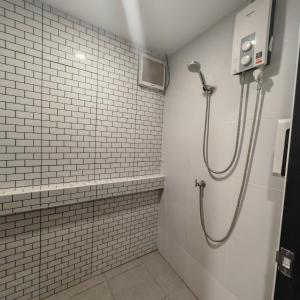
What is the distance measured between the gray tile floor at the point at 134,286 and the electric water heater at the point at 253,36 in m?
1.91

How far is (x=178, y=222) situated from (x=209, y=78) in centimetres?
141

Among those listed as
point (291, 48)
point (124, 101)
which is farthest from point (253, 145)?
point (124, 101)

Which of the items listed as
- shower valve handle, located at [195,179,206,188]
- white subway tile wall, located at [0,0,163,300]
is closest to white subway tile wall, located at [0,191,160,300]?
white subway tile wall, located at [0,0,163,300]

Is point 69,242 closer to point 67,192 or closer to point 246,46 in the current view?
point 67,192

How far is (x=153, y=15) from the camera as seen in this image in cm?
131

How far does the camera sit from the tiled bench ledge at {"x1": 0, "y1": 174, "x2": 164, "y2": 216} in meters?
1.18

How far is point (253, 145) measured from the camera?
3.57 ft

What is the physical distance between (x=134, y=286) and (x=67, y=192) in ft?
3.56

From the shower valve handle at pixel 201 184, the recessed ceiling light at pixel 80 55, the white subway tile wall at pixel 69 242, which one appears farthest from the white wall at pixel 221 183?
the recessed ceiling light at pixel 80 55

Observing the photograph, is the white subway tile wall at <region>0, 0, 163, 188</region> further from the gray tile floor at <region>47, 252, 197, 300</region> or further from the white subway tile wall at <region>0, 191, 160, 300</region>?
the gray tile floor at <region>47, 252, 197, 300</region>

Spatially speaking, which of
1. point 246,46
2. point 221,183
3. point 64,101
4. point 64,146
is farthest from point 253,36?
point 64,146

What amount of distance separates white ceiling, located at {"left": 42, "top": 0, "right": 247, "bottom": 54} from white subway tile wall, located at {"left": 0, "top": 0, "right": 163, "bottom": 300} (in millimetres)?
106

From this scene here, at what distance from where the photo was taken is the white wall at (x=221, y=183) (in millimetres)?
976

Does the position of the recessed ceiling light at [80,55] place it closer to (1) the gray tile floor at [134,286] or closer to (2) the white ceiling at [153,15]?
(2) the white ceiling at [153,15]
